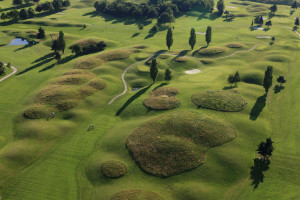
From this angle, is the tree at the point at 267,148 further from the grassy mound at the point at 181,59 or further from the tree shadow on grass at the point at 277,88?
the grassy mound at the point at 181,59

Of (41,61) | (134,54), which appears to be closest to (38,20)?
(41,61)

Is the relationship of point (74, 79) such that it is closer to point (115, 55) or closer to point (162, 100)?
point (115, 55)

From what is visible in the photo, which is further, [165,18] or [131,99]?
[165,18]

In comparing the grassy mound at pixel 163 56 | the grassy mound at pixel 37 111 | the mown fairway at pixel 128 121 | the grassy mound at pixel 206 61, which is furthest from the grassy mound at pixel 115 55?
the grassy mound at pixel 37 111

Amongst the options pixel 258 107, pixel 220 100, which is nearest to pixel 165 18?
pixel 220 100

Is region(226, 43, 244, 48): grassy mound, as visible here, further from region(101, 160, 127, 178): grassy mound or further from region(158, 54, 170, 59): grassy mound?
region(101, 160, 127, 178): grassy mound

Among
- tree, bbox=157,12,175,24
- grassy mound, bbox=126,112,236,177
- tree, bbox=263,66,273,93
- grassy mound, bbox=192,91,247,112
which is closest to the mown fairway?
grassy mound, bbox=126,112,236,177

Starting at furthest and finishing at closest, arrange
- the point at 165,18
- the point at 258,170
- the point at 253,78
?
1. the point at 165,18
2. the point at 253,78
3. the point at 258,170
